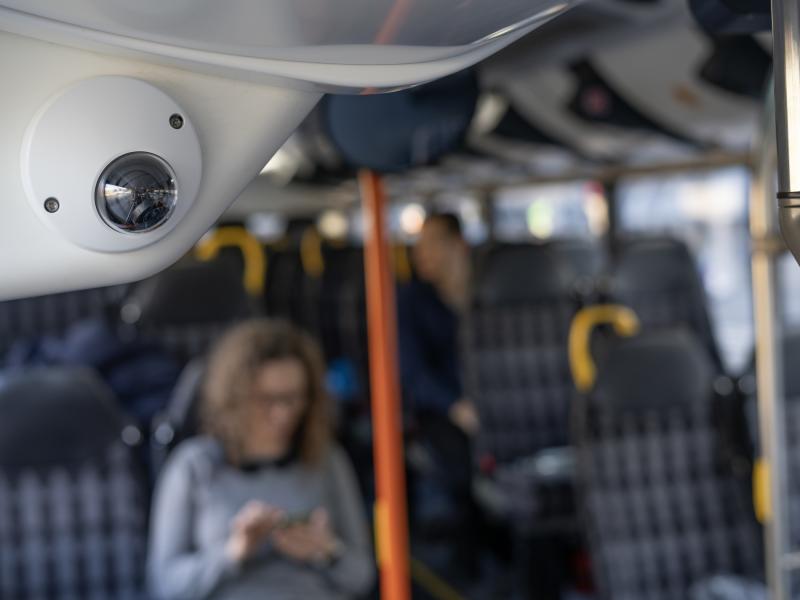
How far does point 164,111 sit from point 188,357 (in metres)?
2.76

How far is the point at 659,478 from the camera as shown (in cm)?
245

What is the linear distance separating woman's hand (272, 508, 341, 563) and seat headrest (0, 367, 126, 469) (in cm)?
45

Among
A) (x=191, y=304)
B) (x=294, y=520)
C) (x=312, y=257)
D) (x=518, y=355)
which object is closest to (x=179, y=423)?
(x=294, y=520)

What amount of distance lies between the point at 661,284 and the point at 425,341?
1.06 meters

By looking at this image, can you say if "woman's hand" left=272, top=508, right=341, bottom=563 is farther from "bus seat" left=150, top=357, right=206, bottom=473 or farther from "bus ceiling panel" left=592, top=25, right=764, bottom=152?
"bus ceiling panel" left=592, top=25, right=764, bottom=152

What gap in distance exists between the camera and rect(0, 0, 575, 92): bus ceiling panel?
0.43 metres

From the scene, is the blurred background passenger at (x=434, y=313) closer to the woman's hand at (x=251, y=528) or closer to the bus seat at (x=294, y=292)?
the bus seat at (x=294, y=292)

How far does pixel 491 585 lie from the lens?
3615mm

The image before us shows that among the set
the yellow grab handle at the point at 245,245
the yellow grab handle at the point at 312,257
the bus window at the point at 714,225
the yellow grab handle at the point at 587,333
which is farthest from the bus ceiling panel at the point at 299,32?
the yellow grab handle at the point at 312,257

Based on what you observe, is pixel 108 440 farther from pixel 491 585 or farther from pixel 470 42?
pixel 491 585

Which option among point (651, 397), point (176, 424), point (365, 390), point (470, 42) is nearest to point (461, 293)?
point (365, 390)

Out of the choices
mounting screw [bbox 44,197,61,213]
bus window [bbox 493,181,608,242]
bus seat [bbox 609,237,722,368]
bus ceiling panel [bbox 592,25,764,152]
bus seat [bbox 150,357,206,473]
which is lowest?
bus seat [bbox 150,357,206,473]

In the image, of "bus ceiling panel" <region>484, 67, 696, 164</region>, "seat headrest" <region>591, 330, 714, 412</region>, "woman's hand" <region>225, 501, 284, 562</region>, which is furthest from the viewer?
"bus ceiling panel" <region>484, 67, 696, 164</region>

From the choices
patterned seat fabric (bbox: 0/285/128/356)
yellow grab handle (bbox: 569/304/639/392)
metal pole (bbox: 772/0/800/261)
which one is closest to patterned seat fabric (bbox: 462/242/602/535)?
yellow grab handle (bbox: 569/304/639/392)
